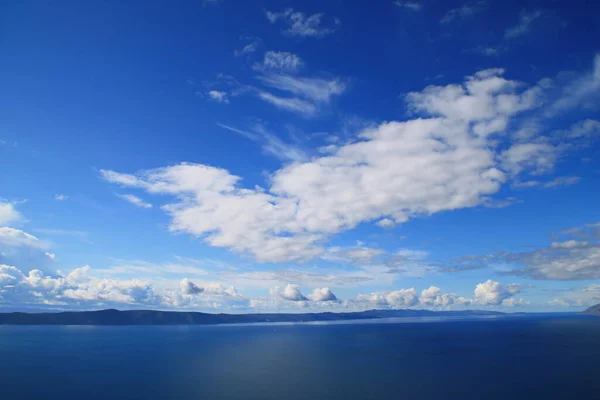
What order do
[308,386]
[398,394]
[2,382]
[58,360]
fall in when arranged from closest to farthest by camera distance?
[398,394]
[308,386]
[2,382]
[58,360]

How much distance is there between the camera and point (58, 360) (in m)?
131

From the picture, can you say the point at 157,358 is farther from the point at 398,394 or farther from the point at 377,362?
the point at 398,394

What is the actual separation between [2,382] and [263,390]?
68.8 m

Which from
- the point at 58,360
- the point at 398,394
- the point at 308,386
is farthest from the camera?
the point at 58,360

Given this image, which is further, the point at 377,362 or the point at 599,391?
the point at 377,362

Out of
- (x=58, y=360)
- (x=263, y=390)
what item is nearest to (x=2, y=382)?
(x=58, y=360)

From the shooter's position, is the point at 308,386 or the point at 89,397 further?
the point at 308,386

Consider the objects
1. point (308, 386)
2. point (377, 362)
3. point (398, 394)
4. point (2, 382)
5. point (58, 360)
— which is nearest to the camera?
point (398, 394)

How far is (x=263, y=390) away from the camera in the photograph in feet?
252

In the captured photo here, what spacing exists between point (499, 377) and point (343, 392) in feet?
150

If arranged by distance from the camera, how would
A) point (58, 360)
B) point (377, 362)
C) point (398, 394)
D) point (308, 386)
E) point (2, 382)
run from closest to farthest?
point (398, 394) → point (308, 386) → point (2, 382) → point (377, 362) → point (58, 360)

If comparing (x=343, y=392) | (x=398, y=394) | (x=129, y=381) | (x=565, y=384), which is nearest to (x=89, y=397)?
(x=129, y=381)

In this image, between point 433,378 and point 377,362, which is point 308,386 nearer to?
point 433,378

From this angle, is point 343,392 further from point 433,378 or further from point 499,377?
point 499,377
